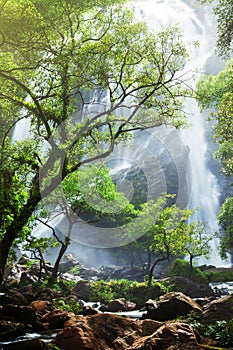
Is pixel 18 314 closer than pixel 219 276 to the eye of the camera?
Yes

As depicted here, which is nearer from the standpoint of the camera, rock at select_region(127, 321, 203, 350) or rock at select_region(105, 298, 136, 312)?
rock at select_region(127, 321, 203, 350)

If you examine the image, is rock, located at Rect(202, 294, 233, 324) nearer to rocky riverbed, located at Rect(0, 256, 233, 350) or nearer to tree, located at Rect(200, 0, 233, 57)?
rocky riverbed, located at Rect(0, 256, 233, 350)

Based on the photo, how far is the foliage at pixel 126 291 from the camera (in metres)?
25.7

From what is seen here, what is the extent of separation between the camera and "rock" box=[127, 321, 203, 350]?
25.3ft

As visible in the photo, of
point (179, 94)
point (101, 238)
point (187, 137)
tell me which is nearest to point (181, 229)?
point (179, 94)

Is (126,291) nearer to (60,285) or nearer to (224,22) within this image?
(60,285)

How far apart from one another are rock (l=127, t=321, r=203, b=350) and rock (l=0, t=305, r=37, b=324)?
18.8 ft

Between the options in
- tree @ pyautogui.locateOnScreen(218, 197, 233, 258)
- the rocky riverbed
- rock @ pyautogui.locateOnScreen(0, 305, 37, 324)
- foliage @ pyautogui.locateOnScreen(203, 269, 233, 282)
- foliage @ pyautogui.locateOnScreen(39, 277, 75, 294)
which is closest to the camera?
the rocky riverbed

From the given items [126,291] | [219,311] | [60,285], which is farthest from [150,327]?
[126,291]

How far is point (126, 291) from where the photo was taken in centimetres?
2731

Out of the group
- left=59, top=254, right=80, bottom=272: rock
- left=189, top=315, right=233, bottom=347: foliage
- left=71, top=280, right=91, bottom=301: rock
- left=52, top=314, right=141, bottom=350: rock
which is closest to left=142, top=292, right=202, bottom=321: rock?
left=52, top=314, right=141, bottom=350: rock

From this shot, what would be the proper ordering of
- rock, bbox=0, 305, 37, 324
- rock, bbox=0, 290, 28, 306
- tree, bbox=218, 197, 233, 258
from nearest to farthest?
rock, bbox=0, 305, 37, 324, rock, bbox=0, 290, 28, 306, tree, bbox=218, 197, 233, 258

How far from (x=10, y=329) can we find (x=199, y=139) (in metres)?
59.4

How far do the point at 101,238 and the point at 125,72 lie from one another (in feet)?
141
